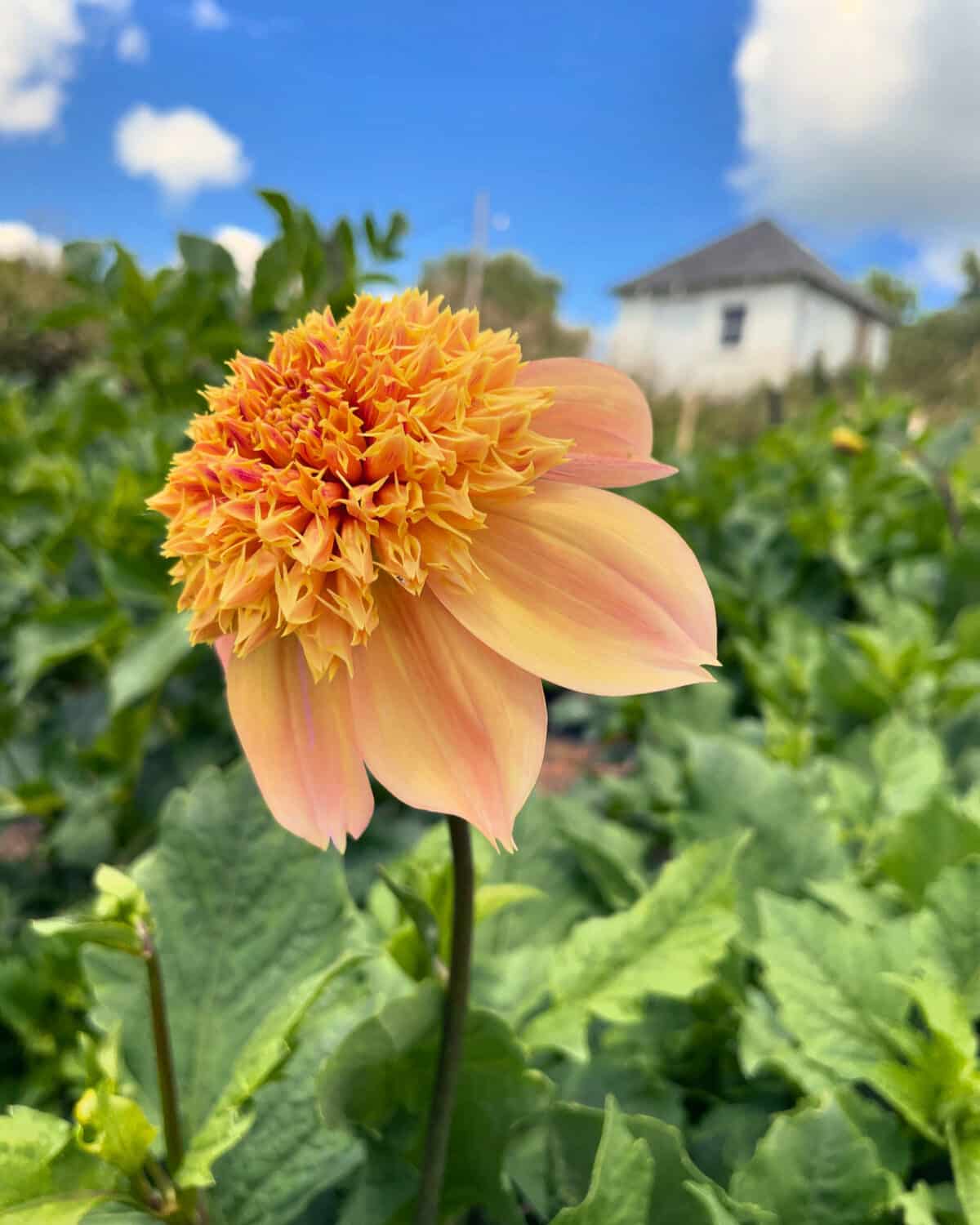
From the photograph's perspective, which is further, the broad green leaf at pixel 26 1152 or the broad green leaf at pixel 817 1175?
the broad green leaf at pixel 817 1175

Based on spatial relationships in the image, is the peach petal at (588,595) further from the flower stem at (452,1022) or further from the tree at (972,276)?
the tree at (972,276)

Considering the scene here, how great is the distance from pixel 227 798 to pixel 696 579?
55 cm

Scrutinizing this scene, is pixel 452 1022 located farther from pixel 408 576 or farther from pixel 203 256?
pixel 203 256

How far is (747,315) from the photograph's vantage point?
111ft

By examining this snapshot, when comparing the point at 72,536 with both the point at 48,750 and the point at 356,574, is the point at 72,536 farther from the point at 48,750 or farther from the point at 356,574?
the point at 356,574

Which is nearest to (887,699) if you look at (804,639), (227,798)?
(804,639)

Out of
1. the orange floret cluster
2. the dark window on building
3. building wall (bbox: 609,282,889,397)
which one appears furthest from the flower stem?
the dark window on building

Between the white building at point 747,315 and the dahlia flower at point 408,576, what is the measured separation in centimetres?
3060

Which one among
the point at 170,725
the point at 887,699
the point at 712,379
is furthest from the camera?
the point at 712,379

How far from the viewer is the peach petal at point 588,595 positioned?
1.72 feet

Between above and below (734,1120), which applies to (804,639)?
above

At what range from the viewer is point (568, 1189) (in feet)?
2.66

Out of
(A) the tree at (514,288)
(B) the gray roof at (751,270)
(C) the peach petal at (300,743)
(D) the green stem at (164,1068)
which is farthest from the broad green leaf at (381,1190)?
(B) the gray roof at (751,270)

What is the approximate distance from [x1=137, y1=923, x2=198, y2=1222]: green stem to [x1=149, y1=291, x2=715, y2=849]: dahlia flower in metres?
0.17
